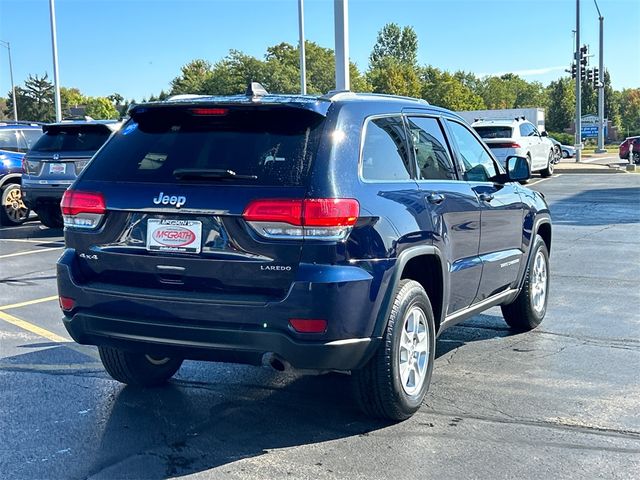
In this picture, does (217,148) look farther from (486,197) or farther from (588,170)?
(588,170)

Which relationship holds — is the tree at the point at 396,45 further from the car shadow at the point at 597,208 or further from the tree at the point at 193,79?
the car shadow at the point at 597,208

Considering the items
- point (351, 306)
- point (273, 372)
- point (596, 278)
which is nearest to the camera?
point (351, 306)

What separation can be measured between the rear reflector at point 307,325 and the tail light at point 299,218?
42cm

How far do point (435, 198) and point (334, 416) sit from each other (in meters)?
1.48

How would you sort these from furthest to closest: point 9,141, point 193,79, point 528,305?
point 193,79, point 9,141, point 528,305

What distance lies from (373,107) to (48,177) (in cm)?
960

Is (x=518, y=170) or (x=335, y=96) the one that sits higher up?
(x=335, y=96)

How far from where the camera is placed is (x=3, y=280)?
30.2 ft

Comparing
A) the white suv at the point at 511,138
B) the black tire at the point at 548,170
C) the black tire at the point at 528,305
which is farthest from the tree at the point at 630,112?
the black tire at the point at 528,305

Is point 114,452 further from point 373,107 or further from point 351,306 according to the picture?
point 373,107

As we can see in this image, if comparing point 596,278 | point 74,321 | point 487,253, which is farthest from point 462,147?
point 596,278

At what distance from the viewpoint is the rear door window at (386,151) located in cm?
432

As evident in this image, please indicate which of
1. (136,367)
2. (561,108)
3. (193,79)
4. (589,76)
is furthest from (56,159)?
(561,108)

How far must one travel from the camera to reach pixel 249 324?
3.88m
